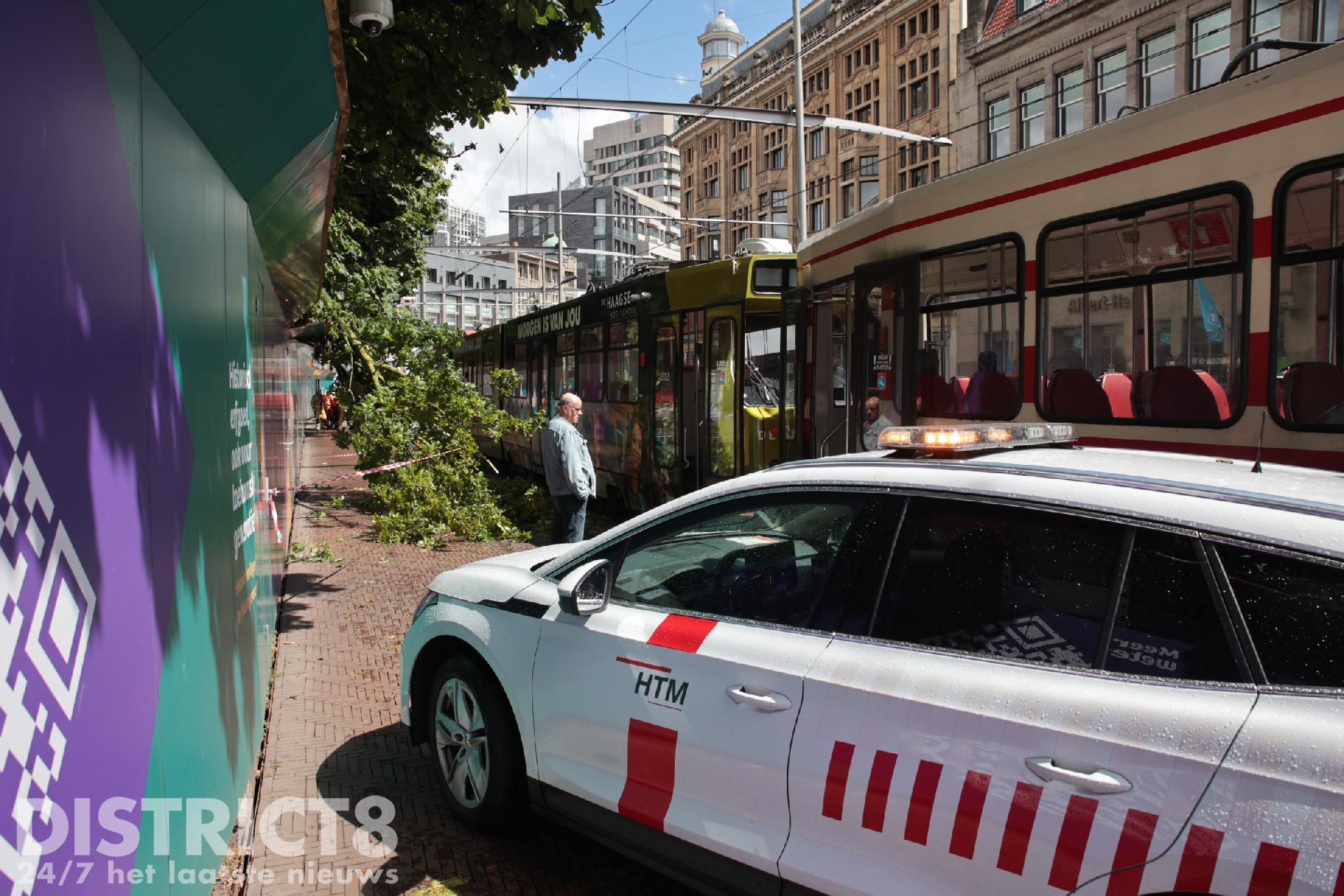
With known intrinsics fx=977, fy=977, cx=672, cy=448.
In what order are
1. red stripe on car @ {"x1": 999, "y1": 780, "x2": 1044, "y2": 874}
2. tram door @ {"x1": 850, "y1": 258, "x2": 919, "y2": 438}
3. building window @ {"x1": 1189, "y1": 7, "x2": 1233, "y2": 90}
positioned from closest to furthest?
red stripe on car @ {"x1": 999, "y1": 780, "x2": 1044, "y2": 874} → tram door @ {"x1": 850, "y1": 258, "x2": 919, "y2": 438} → building window @ {"x1": 1189, "y1": 7, "x2": 1233, "y2": 90}

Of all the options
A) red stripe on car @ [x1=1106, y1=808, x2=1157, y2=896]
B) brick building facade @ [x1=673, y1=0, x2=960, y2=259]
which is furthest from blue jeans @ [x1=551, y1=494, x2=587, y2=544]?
brick building facade @ [x1=673, y1=0, x2=960, y2=259]

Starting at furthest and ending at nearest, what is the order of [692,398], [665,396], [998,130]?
[998,130] < [665,396] < [692,398]

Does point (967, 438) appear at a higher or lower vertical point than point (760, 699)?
higher

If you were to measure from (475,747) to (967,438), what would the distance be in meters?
2.44

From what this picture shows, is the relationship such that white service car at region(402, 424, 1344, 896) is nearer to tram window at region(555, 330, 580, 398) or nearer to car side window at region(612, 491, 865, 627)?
car side window at region(612, 491, 865, 627)

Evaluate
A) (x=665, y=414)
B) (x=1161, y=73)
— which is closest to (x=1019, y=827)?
(x=665, y=414)

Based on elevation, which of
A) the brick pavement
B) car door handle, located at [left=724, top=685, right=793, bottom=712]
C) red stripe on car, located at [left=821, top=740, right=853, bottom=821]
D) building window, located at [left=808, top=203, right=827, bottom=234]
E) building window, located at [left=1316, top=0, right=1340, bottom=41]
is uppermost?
building window, located at [left=808, top=203, right=827, bottom=234]

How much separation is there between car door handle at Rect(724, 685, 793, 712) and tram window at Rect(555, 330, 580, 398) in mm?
13282

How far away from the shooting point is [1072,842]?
2.27 metres

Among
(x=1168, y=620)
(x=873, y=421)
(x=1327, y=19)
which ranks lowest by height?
(x=1168, y=620)

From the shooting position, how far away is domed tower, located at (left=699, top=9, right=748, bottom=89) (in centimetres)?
10012

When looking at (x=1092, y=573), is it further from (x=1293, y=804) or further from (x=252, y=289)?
(x=252, y=289)

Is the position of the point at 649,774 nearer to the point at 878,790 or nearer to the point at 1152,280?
the point at 878,790

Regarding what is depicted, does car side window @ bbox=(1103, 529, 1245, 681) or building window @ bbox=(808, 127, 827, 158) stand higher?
building window @ bbox=(808, 127, 827, 158)
